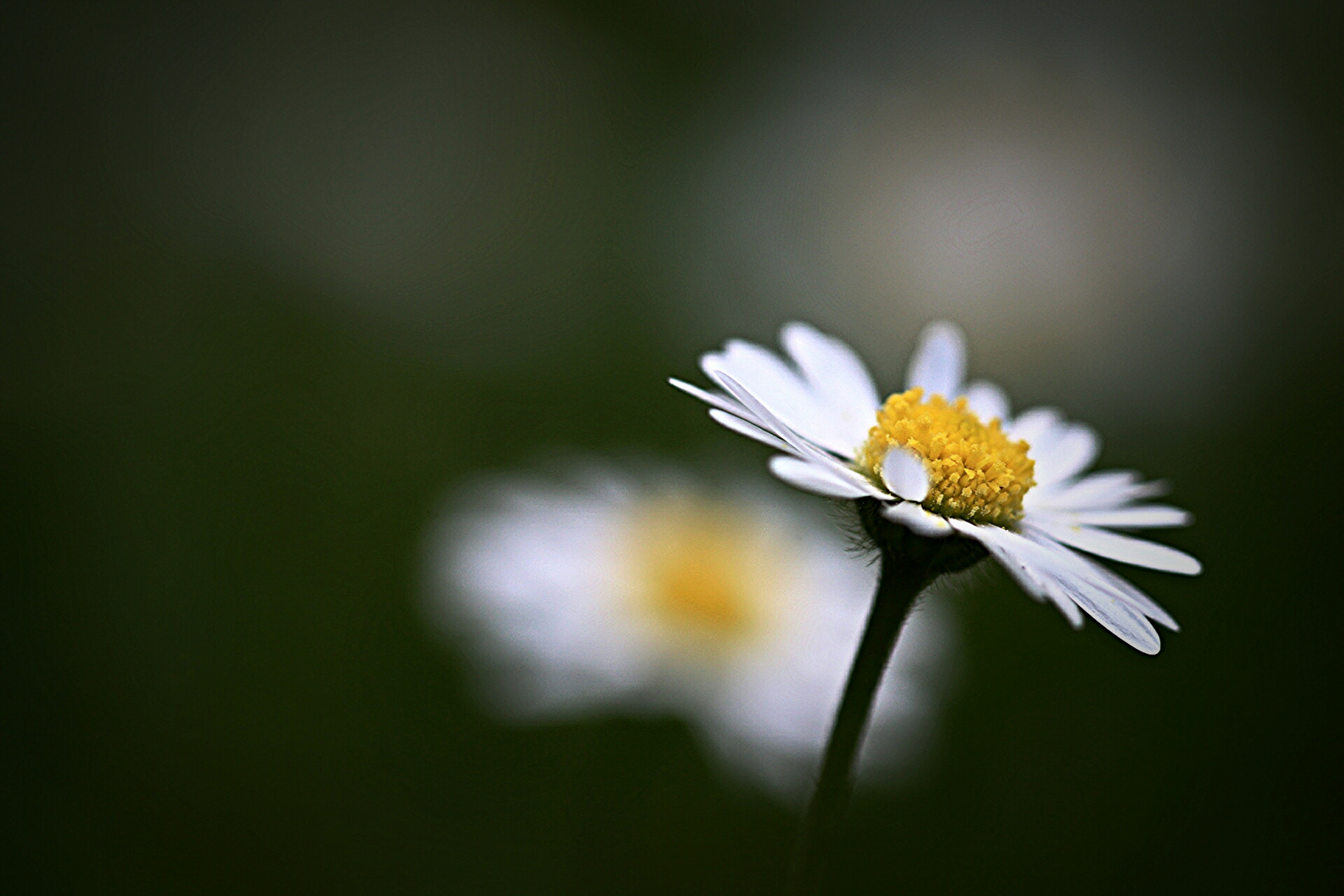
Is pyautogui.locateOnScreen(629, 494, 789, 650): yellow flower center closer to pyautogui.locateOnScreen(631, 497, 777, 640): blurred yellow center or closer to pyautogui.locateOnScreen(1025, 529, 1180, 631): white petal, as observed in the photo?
pyautogui.locateOnScreen(631, 497, 777, 640): blurred yellow center

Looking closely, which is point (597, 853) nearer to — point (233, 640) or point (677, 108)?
point (233, 640)

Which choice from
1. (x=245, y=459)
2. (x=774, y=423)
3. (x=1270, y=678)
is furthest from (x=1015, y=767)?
Result: (x=245, y=459)

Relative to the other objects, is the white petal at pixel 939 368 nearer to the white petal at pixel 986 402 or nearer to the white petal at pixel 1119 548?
the white petal at pixel 986 402

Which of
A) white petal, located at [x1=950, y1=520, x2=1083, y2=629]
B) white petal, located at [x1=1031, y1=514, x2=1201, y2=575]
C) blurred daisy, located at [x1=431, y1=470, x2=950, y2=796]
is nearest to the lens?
white petal, located at [x1=950, y1=520, x2=1083, y2=629]

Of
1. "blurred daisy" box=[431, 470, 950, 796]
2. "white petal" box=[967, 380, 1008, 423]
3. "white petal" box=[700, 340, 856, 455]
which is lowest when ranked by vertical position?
"blurred daisy" box=[431, 470, 950, 796]

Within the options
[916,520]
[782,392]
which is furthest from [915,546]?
[782,392]

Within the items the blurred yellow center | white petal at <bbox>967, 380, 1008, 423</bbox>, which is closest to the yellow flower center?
the blurred yellow center

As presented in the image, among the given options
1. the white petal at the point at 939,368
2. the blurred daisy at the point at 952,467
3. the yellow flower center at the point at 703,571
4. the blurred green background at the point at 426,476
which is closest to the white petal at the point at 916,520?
the blurred daisy at the point at 952,467

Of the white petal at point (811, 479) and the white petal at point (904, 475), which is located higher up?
the white petal at point (904, 475)
